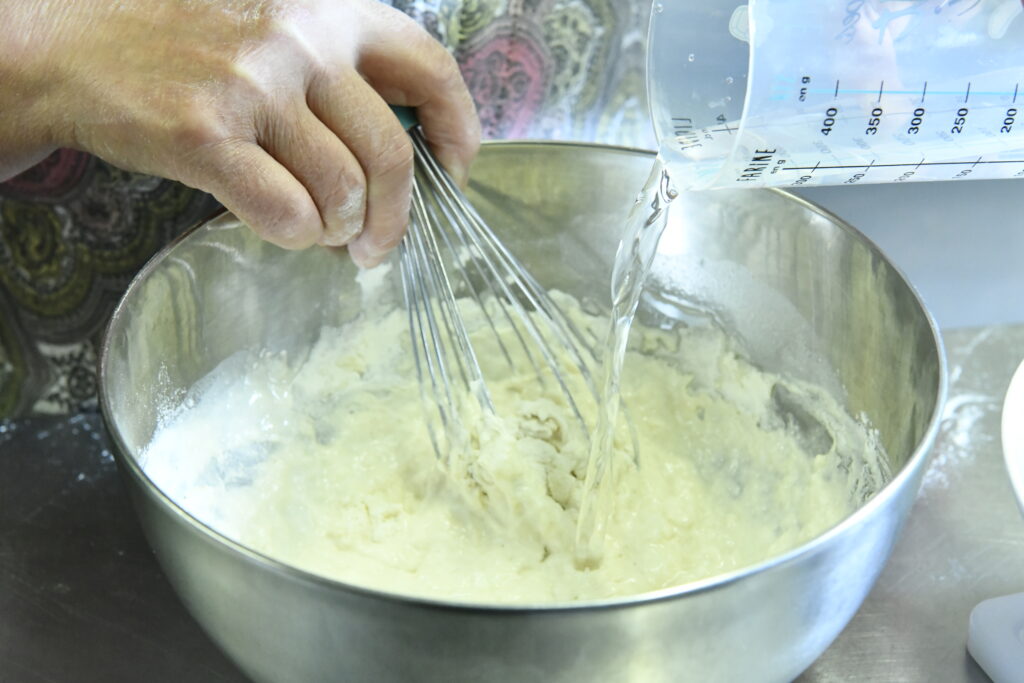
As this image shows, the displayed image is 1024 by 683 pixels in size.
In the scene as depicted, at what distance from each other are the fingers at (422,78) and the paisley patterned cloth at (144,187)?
14 cm

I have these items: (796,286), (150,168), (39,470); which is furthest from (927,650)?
(39,470)

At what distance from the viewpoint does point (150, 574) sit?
786mm

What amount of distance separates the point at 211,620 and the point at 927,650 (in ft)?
1.62

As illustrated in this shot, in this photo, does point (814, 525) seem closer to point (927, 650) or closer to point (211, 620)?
point (927, 650)

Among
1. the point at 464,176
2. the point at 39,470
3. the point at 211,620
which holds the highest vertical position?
the point at 464,176

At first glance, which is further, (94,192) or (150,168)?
(94,192)

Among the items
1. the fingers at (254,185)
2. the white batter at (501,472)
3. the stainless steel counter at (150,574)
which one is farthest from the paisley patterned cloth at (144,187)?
the fingers at (254,185)

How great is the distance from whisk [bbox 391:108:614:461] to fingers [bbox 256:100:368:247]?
10 cm

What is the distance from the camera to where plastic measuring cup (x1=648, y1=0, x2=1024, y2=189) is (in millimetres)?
559

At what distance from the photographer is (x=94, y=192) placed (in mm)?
866

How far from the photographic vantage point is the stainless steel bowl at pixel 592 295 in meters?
0.48

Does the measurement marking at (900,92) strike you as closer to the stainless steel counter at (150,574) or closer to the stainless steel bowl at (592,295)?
the stainless steel bowl at (592,295)

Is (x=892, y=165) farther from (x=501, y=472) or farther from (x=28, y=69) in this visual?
(x=28, y=69)

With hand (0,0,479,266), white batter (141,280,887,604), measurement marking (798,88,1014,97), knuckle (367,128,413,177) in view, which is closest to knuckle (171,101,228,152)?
hand (0,0,479,266)
